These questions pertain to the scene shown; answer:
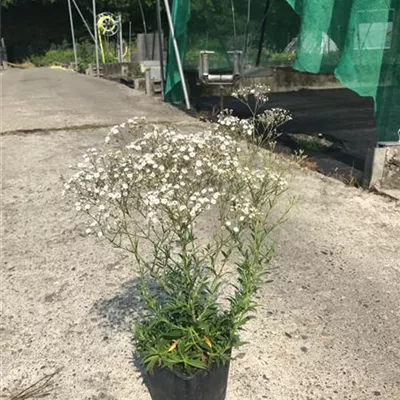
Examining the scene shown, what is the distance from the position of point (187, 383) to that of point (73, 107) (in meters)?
9.36

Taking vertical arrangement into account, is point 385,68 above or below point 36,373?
above

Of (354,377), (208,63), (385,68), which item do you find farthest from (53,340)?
(208,63)

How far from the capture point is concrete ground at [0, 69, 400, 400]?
251 cm

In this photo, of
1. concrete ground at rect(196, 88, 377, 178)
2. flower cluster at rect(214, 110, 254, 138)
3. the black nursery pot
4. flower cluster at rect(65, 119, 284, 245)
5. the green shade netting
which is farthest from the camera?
concrete ground at rect(196, 88, 377, 178)

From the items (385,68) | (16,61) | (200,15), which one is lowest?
(16,61)

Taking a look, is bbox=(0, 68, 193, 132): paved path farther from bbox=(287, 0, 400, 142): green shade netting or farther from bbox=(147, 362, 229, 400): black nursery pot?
bbox=(147, 362, 229, 400): black nursery pot

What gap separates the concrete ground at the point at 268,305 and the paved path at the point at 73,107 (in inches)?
138

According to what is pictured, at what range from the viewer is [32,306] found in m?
3.21

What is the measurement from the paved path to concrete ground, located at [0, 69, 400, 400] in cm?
351

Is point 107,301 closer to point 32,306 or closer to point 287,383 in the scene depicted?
point 32,306

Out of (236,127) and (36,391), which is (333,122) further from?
(36,391)

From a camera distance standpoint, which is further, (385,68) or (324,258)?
(385,68)

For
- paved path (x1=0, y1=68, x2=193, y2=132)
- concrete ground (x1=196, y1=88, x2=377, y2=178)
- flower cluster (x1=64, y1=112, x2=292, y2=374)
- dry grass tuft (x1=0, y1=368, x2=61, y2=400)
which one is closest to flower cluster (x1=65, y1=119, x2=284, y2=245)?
flower cluster (x1=64, y1=112, x2=292, y2=374)

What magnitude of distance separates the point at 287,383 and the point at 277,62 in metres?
9.90
